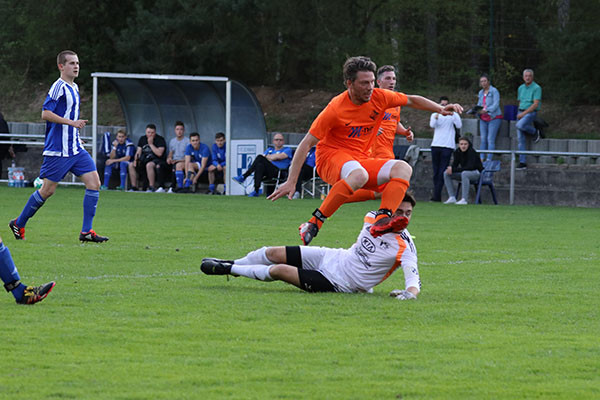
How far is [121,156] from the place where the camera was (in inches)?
955

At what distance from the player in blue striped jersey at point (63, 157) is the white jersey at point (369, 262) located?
4676 mm

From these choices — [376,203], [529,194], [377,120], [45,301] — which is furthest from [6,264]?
[529,194]

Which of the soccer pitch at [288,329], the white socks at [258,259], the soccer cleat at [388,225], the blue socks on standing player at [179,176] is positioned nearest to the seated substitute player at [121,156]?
the blue socks on standing player at [179,176]

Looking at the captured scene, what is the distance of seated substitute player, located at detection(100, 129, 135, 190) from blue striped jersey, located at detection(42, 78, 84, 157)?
38.4ft

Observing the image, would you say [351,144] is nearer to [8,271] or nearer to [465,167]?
[8,271]

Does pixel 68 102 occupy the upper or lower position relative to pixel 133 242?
upper

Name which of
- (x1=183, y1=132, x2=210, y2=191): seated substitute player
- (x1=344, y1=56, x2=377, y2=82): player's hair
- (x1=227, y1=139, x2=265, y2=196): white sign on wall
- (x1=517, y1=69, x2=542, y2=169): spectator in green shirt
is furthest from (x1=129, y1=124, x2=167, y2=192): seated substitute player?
(x1=344, y1=56, x2=377, y2=82): player's hair

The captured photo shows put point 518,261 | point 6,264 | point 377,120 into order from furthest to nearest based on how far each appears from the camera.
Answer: point 518,261 → point 377,120 → point 6,264

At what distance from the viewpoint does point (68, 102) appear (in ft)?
40.0

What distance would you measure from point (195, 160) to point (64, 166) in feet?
37.4

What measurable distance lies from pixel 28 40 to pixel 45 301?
90.1 feet

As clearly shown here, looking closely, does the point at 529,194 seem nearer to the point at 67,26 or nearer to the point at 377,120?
the point at 377,120

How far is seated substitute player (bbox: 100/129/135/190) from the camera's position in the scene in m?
24.0

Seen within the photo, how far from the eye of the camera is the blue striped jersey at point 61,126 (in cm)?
1210
